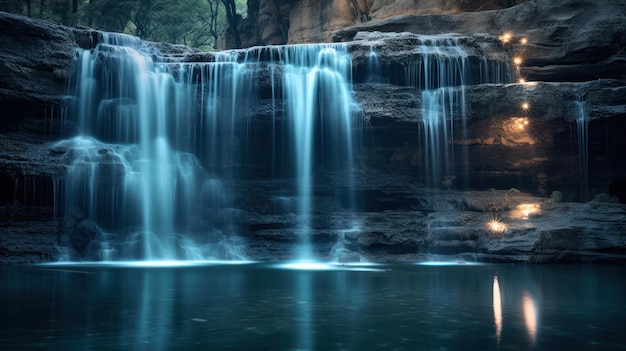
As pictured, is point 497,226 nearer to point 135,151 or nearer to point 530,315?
point 530,315

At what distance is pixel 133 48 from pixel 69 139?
16.3 ft

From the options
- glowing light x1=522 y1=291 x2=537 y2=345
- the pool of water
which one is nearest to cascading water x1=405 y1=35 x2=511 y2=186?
the pool of water

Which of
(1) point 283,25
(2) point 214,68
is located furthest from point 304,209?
(1) point 283,25

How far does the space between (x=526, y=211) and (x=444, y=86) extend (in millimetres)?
6437

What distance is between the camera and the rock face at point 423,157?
723 inches

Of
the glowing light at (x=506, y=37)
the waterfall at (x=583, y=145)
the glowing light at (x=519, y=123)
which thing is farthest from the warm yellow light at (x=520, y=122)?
the glowing light at (x=506, y=37)

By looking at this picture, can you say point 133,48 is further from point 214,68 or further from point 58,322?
point 58,322

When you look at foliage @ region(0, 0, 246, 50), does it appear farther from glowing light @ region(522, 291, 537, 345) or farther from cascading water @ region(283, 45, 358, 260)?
glowing light @ region(522, 291, 537, 345)

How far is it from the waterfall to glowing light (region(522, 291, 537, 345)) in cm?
1424

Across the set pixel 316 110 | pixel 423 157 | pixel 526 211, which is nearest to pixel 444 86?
pixel 423 157

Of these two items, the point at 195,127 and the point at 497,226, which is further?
the point at 195,127

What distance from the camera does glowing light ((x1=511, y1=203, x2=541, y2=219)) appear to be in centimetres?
1926

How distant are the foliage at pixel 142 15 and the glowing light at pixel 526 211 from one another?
30.2 meters

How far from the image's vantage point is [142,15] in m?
40.8
